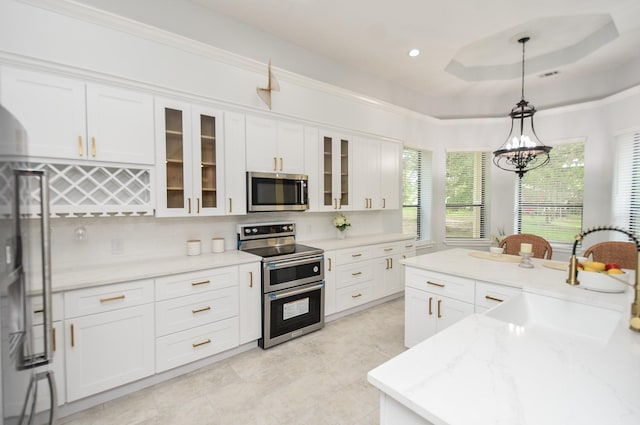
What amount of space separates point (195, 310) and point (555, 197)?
18.1 feet

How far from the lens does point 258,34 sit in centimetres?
335

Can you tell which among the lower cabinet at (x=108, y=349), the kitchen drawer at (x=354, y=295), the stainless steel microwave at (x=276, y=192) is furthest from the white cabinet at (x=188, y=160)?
the kitchen drawer at (x=354, y=295)

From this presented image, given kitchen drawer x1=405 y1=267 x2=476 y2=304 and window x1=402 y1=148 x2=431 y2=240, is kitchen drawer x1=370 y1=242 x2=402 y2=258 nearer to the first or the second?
window x1=402 y1=148 x2=431 y2=240

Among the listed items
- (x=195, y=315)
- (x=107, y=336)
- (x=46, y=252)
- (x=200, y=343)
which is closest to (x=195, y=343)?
(x=200, y=343)

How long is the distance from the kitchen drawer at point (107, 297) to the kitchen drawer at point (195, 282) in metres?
0.09

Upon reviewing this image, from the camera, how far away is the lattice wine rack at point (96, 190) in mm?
2180

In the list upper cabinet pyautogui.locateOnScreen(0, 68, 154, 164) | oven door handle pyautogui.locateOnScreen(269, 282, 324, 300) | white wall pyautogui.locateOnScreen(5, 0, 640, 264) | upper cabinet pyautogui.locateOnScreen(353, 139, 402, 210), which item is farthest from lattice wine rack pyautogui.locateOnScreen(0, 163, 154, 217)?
upper cabinet pyautogui.locateOnScreen(353, 139, 402, 210)

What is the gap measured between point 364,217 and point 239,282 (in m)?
2.49

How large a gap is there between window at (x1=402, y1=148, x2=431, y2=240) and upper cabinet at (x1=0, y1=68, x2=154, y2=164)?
13.3 ft

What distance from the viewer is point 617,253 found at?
303 centimetres

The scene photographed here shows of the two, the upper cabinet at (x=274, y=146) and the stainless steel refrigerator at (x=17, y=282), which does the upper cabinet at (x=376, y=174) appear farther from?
the stainless steel refrigerator at (x=17, y=282)

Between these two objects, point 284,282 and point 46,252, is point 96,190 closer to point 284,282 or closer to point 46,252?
point 46,252

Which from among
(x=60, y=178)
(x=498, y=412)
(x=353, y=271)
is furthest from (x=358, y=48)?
(x=498, y=412)

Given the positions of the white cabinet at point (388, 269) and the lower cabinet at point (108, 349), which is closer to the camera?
the lower cabinet at point (108, 349)
